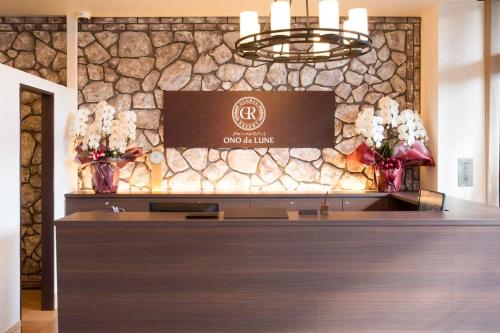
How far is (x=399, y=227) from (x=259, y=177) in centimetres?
269

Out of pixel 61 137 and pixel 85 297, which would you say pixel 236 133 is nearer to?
pixel 61 137

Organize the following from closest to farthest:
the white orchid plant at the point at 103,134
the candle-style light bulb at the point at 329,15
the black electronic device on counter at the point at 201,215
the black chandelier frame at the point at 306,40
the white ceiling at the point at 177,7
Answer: the black chandelier frame at the point at 306,40 < the candle-style light bulb at the point at 329,15 < the black electronic device on counter at the point at 201,215 < the white ceiling at the point at 177,7 < the white orchid plant at the point at 103,134

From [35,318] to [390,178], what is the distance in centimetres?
347

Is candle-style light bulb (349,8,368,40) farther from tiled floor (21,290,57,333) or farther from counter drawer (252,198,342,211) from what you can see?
tiled floor (21,290,57,333)

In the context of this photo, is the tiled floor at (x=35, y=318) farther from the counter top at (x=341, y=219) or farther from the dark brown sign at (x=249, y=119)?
the dark brown sign at (x=249, y=119)

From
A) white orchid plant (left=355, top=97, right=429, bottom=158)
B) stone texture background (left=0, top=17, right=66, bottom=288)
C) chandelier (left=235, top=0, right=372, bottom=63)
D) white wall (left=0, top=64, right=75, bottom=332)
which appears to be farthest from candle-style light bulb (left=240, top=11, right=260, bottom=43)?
stone texture background (left=0, top=17, right=66, bottom=288)

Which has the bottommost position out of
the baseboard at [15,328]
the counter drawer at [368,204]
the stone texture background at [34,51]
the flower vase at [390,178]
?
the baseboard at [15,328]

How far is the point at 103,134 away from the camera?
5.15m

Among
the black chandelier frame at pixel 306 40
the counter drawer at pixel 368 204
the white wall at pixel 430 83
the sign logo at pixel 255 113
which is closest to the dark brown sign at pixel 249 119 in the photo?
the sign logo at pixel 255 113

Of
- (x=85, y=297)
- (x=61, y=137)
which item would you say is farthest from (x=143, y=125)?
(x=85, y=297)

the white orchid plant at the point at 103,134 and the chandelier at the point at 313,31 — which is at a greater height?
the chandelier at the point at 313,31

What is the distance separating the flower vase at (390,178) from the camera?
5172mm

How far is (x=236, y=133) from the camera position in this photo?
5500mm

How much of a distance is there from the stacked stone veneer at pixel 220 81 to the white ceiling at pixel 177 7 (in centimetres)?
18
